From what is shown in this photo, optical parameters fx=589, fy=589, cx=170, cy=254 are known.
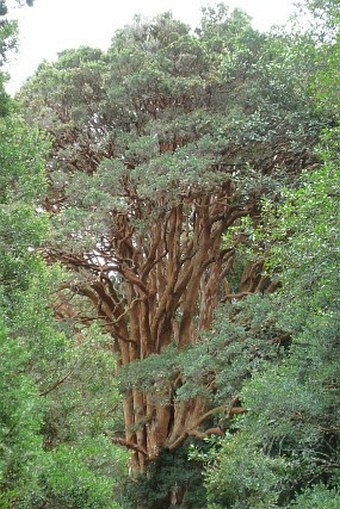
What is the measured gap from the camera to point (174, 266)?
11.2 meters

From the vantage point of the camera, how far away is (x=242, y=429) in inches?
247


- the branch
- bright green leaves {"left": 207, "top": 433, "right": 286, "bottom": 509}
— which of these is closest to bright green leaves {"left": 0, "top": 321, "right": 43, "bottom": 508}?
bright green leaves {"left": 207, "top": 433, "right": 286, "bottom": 509}

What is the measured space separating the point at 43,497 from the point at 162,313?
23.5 feet

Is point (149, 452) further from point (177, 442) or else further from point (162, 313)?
point (162, 313)

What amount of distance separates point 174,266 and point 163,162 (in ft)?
9.73

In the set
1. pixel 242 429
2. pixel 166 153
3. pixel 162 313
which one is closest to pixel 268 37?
pixel 166 153

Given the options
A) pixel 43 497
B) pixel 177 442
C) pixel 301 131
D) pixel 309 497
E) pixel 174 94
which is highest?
pixel 174 94

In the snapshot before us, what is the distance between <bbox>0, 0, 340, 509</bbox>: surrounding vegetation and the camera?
16.9ft

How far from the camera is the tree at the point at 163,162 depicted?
875 cm

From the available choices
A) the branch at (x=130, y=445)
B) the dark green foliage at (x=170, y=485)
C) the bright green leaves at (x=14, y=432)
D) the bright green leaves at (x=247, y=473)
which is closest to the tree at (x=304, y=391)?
the bright green leaves at (x=247, y=473)

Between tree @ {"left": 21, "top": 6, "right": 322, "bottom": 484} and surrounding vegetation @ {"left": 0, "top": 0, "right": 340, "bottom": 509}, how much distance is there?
1.5 inches

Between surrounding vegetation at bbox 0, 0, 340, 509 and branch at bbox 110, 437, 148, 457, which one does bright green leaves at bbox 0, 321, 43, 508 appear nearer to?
surrounding vegetation at bbox 0, 0, 340, 509

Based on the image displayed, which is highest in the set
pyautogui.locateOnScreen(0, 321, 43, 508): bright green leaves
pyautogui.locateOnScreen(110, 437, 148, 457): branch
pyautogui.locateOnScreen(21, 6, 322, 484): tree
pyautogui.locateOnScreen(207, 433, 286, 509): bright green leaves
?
pyautogui.locateOnScreen(21, 6, 322, 484): tree

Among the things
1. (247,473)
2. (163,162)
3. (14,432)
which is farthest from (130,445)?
(14,432)
